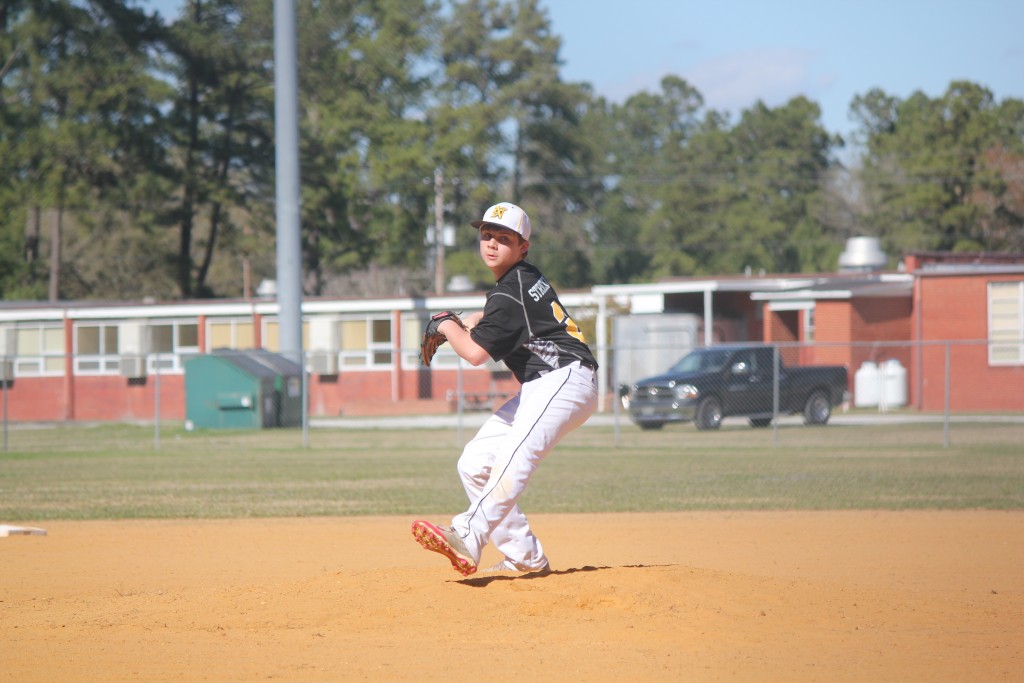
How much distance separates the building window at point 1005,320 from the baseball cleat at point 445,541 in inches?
1127

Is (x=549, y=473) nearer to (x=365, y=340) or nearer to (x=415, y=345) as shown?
(x=415, y=345)

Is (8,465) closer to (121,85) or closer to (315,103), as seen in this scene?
(121,85)

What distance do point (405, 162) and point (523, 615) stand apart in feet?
148

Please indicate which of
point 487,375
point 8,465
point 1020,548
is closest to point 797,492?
point 1020,548

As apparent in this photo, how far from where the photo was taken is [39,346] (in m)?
41.5

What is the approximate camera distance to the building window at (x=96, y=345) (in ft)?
135

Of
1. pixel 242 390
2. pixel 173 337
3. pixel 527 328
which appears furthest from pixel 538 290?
pixel 173 337

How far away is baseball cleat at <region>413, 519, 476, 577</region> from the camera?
658 cm

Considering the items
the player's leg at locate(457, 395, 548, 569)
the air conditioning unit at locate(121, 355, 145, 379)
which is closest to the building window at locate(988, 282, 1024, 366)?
the air conditioning unit at locate(121, 355, 145, 379)

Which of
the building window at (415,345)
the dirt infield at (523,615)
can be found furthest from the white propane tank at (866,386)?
the dirt infield at (523,615)

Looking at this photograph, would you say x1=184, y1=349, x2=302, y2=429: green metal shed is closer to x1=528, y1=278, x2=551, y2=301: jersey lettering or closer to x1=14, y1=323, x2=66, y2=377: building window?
x1=14, y1=323, x2=66, y2=377: building window

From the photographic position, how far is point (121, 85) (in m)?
42.0

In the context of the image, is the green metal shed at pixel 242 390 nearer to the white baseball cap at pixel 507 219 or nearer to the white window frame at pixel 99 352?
the white window frame at pixel 99 352

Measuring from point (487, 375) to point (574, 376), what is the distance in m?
30.5
